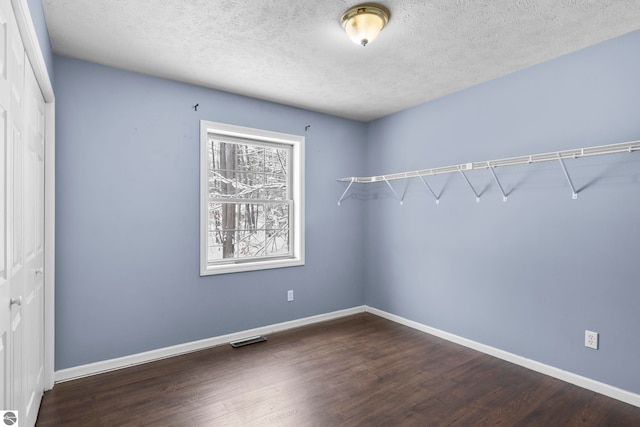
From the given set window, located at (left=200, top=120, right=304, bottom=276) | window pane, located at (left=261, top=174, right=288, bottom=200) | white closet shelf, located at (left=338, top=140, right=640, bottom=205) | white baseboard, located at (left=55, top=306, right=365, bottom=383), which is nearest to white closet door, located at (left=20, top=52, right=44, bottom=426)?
white baseboard, located at (left=55, top=306, right=365, bottom=383)

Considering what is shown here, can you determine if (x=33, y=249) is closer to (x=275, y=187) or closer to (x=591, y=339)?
(x=275, y=187)

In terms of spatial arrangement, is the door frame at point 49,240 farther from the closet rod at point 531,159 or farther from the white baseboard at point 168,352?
the closet rod at point 531,159

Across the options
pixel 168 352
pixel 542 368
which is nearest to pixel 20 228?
pixel 168 352

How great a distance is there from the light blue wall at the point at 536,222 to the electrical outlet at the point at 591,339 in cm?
3

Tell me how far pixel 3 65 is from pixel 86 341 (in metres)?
2.27

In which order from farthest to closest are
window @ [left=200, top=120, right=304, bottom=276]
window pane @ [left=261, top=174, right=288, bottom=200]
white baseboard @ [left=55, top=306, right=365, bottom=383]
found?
1. window pane @ [left=261, top=174, right=288, bottom=200]
2. window @ [left=200, top=120, right=304, bottom=276]
3. white baseboard @ [left=55, top=306, right=365, bottom=383]

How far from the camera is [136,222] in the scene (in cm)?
299

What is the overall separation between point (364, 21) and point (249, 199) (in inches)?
88.2

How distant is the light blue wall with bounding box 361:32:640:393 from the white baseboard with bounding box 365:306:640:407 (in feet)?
0.16

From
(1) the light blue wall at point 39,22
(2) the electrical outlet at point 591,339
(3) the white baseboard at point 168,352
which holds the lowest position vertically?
(3) the white baseboard at point 168,352

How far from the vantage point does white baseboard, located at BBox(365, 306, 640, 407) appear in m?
2.39

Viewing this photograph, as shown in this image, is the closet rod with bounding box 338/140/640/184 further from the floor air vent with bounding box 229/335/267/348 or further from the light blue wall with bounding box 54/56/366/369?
the floor air vent with bounding box 229/335/267/348

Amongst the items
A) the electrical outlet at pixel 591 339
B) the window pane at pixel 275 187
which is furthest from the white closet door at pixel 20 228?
the electrical outlet at pixel 591 339

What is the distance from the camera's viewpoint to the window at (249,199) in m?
3.48
